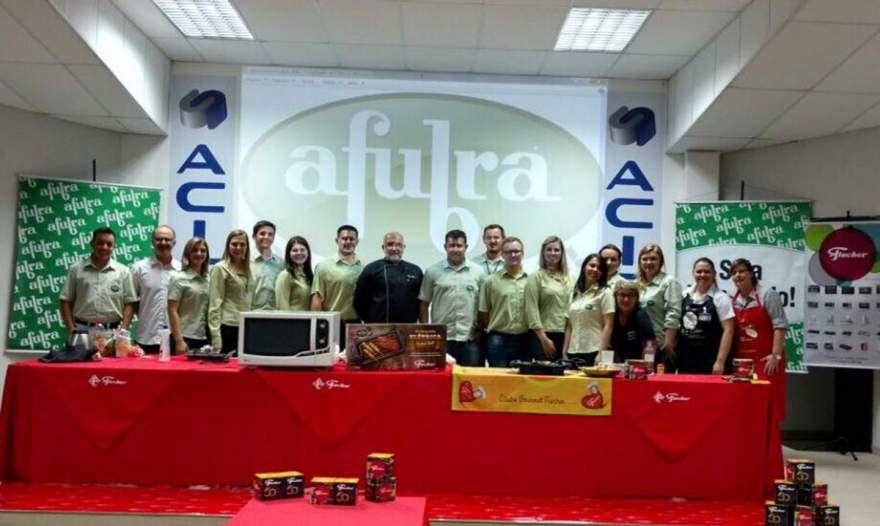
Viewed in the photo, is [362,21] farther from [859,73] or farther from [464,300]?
[859,73]

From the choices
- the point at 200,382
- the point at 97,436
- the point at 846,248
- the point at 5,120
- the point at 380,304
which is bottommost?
the point at 97,436

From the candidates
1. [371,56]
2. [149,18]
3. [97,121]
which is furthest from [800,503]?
[97,121]

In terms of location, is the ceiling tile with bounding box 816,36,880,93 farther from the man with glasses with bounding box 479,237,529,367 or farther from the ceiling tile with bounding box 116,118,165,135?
the ceiling tile with bounding box 116,118,165,135

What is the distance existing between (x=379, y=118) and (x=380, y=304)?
7.76ft

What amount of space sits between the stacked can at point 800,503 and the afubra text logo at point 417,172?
3.86m

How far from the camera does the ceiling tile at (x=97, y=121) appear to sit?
6.74m

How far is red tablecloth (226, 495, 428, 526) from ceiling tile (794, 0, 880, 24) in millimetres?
3467

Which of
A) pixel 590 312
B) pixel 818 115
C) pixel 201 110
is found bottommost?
pixel 590 312

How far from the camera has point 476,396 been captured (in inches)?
162

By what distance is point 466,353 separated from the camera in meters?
5.59

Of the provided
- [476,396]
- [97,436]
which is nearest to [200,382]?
[97,436]

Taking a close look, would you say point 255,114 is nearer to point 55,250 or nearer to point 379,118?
point 379,118

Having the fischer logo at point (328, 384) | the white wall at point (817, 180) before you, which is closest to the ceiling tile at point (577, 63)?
the white wall at point (817, 180)

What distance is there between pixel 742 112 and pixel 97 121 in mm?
5044
